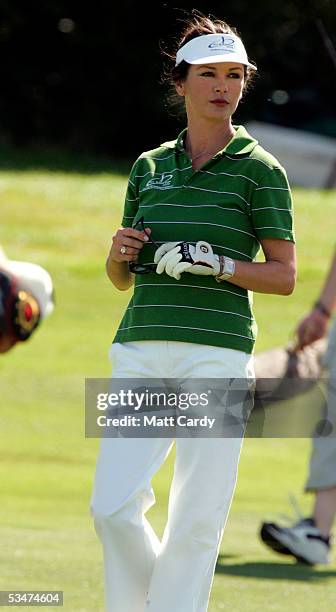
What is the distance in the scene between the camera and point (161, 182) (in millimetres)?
4324

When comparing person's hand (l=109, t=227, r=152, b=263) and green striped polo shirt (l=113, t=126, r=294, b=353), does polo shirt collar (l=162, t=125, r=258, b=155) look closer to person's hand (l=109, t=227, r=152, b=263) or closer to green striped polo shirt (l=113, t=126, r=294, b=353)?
green striped polo shirt (l=113, t=126, r=294, b=353)

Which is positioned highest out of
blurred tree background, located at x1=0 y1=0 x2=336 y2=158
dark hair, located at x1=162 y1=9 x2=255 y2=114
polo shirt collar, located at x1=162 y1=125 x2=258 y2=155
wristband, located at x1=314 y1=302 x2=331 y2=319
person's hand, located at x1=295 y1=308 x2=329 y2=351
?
dark hair, located at x1=162 y1=9 x2=255 y2=114

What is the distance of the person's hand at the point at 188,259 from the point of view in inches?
160

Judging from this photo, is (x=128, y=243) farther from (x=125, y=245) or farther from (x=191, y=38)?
(x=191, y=38)

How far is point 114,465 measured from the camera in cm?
418

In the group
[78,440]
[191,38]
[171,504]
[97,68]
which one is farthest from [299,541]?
[97,68]

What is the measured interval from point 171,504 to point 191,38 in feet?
4.62

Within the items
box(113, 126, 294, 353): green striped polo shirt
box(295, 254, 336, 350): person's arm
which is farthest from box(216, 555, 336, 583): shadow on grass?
box(113, 126, 294, 353): green striped polo shirt

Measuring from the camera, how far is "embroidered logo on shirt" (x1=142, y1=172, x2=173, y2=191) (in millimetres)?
4305

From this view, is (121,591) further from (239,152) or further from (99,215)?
(99,215)

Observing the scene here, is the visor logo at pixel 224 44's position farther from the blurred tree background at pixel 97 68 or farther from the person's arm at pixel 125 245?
the blurred tree background at pixel 97 68

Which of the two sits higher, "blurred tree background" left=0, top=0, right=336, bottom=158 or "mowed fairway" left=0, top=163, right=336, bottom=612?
"mowed fairway" left=0, top=163, right=336, bottom=612

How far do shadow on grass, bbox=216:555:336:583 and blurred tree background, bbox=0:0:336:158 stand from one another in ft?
57.7

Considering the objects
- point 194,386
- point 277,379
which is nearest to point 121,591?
point 194,386
